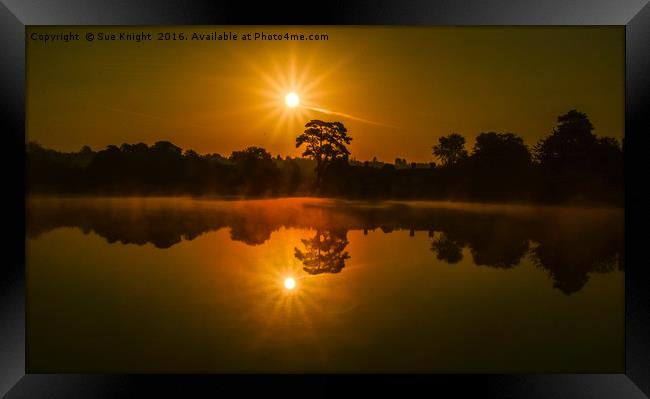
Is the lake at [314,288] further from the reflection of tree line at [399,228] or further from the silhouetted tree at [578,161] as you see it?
the silhouetted tree at [578,161]

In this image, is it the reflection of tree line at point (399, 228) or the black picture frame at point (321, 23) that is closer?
the black picture frame at point (321, 23)

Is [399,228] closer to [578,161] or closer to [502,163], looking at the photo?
→ [502,163]

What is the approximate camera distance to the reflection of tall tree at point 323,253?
2.52 metres

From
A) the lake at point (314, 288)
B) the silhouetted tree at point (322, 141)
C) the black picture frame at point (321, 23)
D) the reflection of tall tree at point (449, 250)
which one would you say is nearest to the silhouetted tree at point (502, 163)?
the lake at point (314, 288)

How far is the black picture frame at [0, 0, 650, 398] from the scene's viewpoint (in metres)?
2.37

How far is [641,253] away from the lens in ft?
7.91

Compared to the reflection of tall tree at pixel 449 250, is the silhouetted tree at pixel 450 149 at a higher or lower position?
higher

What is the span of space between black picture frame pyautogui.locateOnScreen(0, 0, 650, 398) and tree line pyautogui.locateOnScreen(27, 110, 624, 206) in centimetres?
18

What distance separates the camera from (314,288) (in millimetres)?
2504

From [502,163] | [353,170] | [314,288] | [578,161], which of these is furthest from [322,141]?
[578,161]

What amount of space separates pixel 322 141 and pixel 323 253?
26.4 inches

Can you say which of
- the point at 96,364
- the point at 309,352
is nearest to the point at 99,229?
the point at 96,364

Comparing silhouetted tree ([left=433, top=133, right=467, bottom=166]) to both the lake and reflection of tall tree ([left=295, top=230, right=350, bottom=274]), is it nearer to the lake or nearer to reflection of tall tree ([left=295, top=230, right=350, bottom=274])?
the lake

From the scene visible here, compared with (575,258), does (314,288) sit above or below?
below
